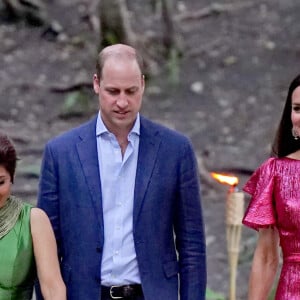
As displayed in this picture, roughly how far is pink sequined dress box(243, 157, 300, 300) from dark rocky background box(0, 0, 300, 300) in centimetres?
482

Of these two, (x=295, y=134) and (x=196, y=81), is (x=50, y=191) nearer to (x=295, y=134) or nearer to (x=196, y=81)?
(x=295, y=134)

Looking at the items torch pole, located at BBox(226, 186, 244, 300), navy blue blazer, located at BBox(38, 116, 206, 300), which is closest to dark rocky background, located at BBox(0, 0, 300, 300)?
torch pole, located at BBox(226, 186, 244, 300)

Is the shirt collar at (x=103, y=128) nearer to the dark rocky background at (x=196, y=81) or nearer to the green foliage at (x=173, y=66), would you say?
the dark rocky background at (x=196, y=81)

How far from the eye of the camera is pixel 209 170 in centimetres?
971

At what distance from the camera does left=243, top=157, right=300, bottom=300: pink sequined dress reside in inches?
138

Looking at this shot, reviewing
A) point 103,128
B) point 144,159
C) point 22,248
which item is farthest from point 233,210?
point 22,248

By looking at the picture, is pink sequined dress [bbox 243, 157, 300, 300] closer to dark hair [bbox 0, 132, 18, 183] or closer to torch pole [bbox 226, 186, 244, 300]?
dark hair [bbox 0, 132, 18, 183]

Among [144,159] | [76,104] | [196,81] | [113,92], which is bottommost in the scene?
[76,104]

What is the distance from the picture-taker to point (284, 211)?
352cm

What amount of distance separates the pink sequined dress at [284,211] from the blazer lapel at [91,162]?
22.7 inches

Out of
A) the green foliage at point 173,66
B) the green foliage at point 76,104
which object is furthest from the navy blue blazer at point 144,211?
the green foliage at point 173,66

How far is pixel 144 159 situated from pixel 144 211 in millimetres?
212

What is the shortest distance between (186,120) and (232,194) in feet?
20.6

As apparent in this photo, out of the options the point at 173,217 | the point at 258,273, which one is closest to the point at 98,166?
the point at 173,217
